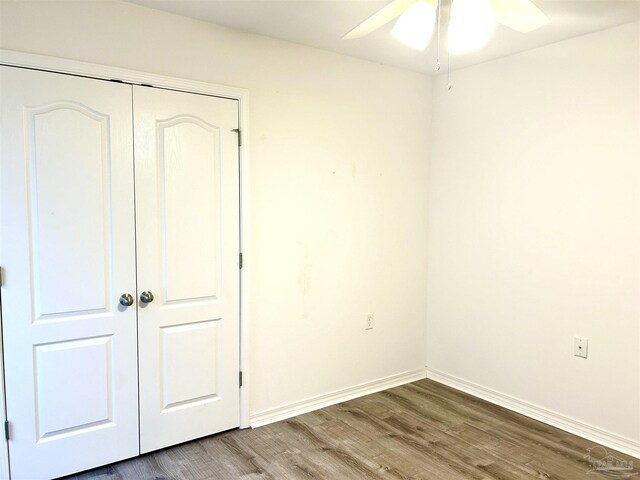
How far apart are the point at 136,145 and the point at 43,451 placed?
1644mm

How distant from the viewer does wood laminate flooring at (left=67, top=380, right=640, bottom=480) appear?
2.49m

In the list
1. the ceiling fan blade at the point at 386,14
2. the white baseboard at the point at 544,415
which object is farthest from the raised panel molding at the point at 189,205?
the white baseboard at the point at 544,415

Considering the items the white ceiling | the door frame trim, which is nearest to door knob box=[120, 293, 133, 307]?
the door frame trim

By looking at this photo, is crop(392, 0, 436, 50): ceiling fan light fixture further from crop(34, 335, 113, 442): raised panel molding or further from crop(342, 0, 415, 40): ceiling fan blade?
crop(34, 335, 113, 442): raised panel molding

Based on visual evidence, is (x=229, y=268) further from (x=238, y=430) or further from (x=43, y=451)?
(x=43, y=451)

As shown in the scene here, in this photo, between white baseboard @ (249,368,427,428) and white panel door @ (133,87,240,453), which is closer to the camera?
white panel door @ (133,87,240,453)

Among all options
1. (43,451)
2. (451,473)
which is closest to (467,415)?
(451,473)

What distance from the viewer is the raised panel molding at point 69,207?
2.26m

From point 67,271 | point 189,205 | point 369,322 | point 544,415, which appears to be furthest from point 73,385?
point 544,415

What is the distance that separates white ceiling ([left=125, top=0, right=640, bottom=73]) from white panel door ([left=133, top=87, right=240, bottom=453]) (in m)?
0.47

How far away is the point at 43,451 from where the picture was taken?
7.69 ft

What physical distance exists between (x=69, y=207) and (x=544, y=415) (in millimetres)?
3210

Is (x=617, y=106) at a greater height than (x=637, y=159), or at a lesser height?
greater

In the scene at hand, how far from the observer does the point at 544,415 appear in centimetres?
314
